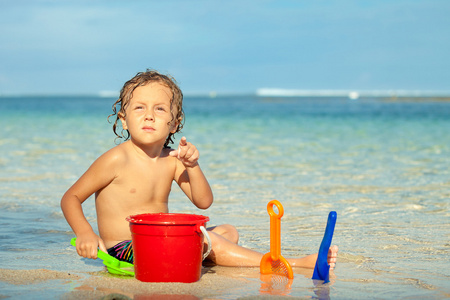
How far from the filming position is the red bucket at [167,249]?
Answer: 264cm

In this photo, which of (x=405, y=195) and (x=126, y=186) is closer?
(x=126, y=186)

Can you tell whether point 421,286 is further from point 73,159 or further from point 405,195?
point 73,159

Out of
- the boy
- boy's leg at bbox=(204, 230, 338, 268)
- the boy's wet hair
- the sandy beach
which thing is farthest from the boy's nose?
the sandy beach

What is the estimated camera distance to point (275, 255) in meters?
2.95

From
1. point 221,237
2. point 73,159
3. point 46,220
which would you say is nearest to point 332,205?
point 221,237

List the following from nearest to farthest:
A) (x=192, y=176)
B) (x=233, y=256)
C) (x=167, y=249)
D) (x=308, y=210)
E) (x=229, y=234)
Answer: (x=167, y=249), (x=192, y=176), (x=233, y=256), (x=229, y=234), (x=308, y=210)

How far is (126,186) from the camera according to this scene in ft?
10.3

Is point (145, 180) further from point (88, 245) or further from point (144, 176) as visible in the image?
point (88, 245)

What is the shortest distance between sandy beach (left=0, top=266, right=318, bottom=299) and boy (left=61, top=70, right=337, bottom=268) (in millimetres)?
177

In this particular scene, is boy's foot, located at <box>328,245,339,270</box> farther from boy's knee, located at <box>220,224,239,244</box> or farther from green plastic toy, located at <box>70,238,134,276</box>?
green plastic toy, located at <box>70,238,134,276</box>

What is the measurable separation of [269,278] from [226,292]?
1.24 feet

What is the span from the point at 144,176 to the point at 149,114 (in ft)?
1.12

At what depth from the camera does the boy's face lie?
313 cm

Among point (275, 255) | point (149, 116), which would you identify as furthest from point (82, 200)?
point (275, 255)
